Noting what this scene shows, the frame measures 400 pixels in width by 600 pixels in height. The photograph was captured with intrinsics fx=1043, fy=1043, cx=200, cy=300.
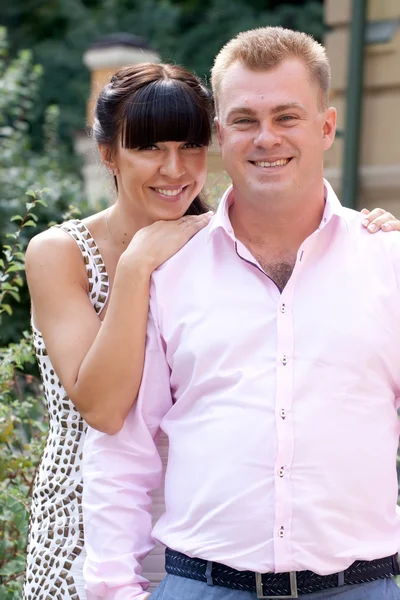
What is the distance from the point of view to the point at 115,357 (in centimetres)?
261

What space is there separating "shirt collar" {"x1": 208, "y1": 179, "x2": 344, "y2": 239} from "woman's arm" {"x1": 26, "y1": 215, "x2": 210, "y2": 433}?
0.33ft

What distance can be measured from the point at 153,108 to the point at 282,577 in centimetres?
128

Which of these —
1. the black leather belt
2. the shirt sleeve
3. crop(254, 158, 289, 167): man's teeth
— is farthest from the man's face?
the black leather belt

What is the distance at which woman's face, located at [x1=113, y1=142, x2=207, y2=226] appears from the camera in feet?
9.41

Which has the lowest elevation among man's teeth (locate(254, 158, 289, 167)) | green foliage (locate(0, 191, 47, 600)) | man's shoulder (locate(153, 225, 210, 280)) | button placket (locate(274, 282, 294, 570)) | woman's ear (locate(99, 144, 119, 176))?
green foliage (locate(0, 191, 47, 600))

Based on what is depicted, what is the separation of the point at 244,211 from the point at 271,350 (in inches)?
16.3

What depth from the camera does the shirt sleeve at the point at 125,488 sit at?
8.61ft

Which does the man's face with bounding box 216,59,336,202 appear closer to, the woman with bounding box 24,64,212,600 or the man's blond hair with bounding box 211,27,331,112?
the man's blond hair with bounding box 211,27,331,112

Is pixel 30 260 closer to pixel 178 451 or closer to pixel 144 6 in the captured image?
pixel 178 451

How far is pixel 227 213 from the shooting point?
9.06ft

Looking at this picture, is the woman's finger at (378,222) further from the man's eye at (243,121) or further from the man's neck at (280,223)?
the man's eye at (243,121)

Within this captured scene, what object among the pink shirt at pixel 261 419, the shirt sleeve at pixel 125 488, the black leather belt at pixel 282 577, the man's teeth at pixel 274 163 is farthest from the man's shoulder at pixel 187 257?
the black leather belt at pixel 282 577

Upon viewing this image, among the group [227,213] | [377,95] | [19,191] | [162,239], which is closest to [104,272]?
[162,239]

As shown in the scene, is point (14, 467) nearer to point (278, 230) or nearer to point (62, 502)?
point (62, 502)
